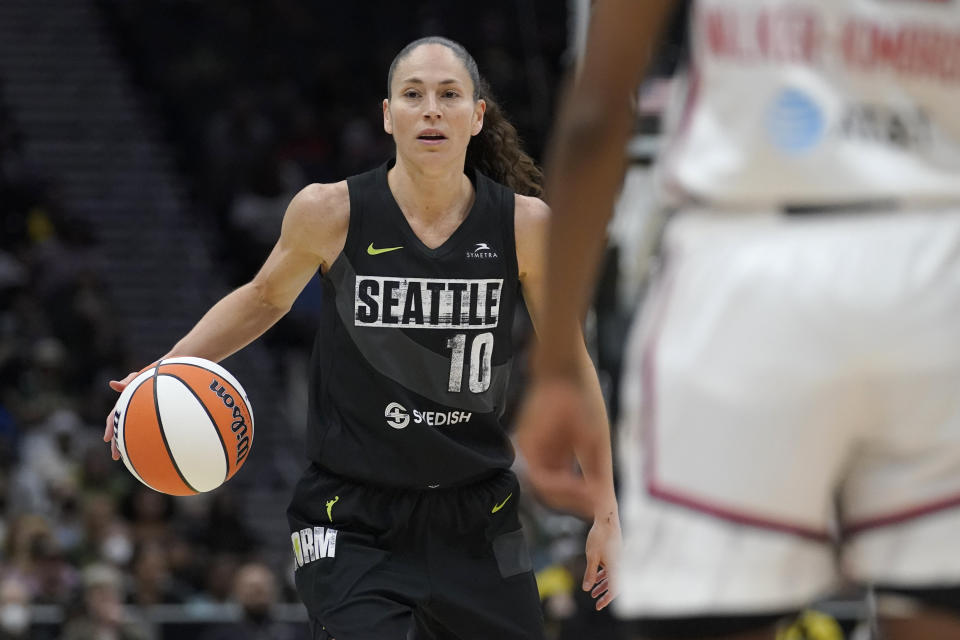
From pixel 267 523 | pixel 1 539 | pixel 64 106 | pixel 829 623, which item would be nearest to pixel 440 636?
pixel 829 623

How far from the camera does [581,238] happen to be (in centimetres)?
220

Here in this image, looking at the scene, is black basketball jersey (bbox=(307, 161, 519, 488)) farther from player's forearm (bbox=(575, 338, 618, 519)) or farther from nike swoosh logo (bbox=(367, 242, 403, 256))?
player's forearm (bbox=(575, 338, 618, 519))

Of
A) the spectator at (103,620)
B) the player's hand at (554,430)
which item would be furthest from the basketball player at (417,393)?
the spectator at (103,620)

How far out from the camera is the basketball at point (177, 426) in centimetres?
454

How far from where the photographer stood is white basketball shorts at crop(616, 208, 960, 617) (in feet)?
6.78

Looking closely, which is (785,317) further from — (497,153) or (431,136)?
(497,153)

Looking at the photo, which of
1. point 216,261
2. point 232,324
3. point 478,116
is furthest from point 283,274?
point 216,261

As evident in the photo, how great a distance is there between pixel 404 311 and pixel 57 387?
30.3ft

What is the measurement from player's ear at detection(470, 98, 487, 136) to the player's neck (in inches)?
7.6

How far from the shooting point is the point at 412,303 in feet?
13.9

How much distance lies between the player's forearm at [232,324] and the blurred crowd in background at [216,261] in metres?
3.65

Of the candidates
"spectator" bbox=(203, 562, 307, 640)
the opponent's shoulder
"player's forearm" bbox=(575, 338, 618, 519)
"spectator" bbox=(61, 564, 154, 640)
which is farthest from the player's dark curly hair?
"spectator" bbox=(61, 564, 154, 640)

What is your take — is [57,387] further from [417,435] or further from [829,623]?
[417,435]

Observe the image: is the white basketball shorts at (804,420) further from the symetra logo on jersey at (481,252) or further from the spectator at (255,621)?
the spectator at (255,621)
